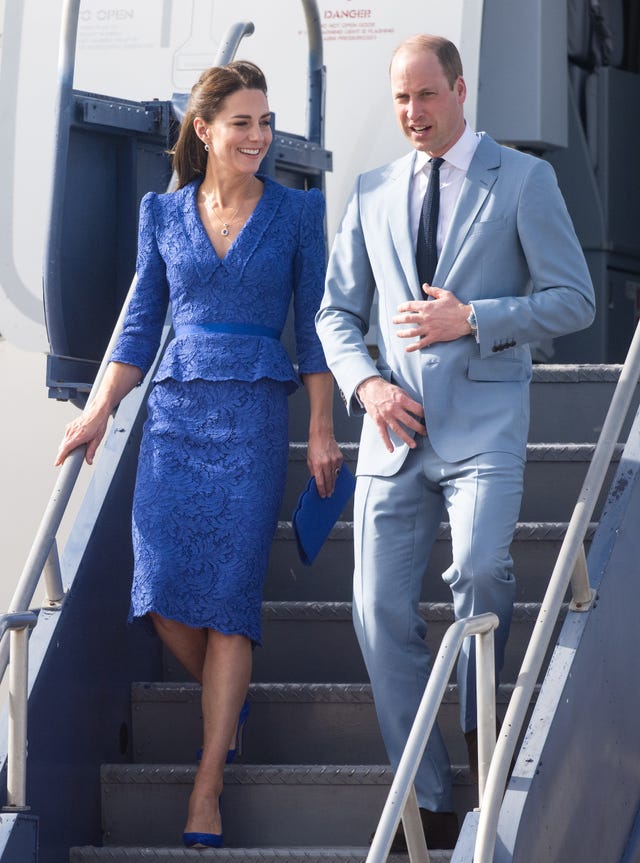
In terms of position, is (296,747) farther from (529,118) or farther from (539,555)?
(529,118)

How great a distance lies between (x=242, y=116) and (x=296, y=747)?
163 centimetres

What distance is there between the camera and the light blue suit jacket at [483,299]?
11.3 feet

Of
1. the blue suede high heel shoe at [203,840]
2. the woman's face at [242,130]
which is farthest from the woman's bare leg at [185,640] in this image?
the woman's face at [242,130]

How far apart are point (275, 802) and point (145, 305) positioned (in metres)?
1.30

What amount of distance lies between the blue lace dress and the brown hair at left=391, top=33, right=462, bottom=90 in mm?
732

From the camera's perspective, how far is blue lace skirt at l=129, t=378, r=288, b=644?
3873mm

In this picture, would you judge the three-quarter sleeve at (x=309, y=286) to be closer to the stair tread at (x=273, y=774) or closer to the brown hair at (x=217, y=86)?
the brown hair at (x=217, y=86)

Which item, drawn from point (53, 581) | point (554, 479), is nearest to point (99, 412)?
point (53, 581)

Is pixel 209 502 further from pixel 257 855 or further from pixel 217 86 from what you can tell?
pixel 217 86

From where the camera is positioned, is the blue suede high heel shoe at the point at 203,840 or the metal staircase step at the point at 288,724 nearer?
A: the blue suede high heel shoe at the point at 203,840

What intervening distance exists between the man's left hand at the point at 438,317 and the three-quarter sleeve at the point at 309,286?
0.57 metres

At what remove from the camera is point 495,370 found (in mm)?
3525

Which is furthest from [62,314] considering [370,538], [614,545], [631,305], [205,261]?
[631,305]

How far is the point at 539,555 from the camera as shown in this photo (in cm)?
447
